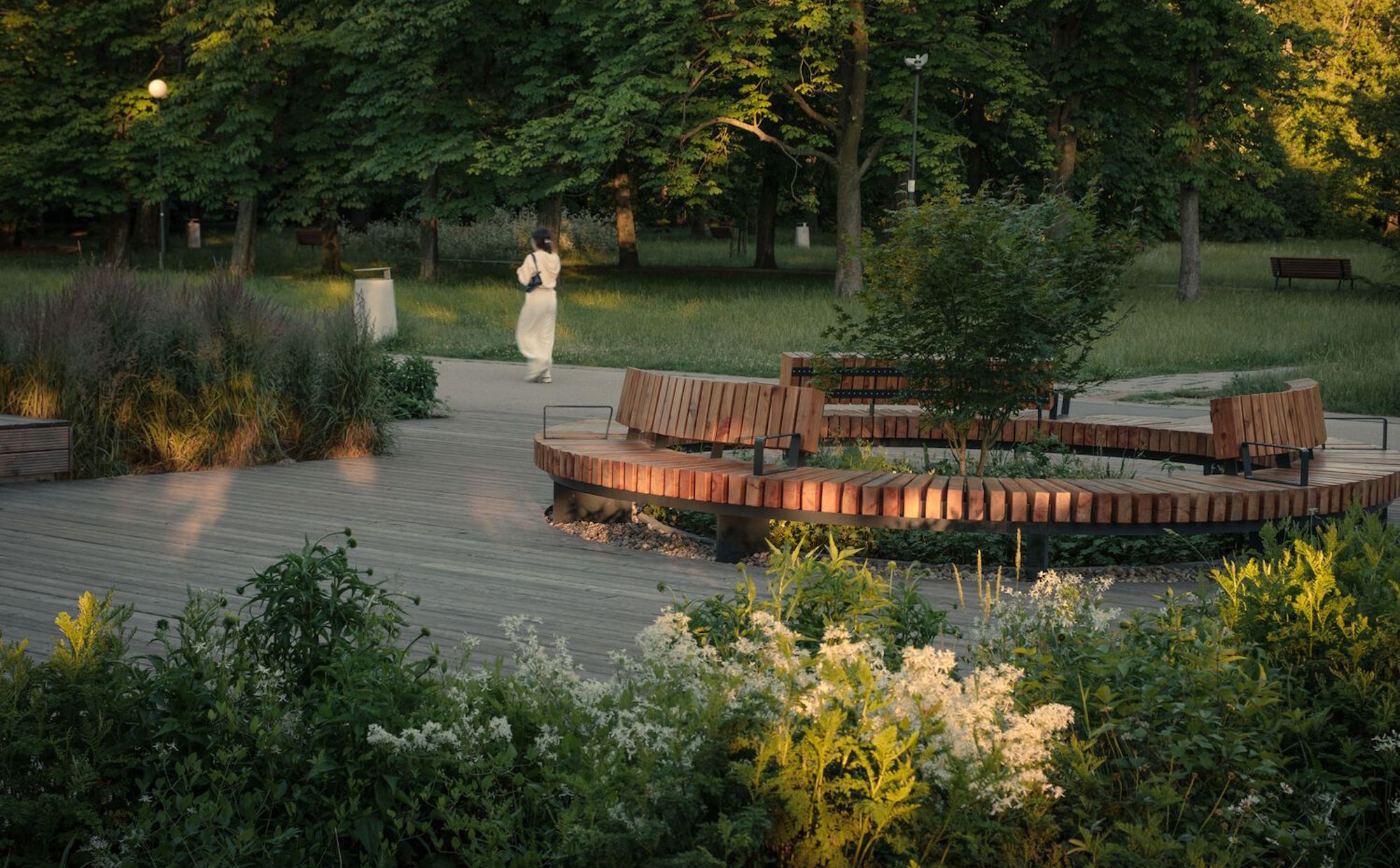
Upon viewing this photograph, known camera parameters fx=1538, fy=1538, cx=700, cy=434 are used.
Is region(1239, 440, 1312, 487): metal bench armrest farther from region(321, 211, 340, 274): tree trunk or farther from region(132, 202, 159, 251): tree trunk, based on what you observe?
region(132, 202, 159, 251): tree trunk

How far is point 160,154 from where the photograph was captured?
125 feet

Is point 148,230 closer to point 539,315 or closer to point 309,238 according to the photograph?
point 309,238

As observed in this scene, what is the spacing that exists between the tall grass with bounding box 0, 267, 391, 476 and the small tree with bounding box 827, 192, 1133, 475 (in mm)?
4334

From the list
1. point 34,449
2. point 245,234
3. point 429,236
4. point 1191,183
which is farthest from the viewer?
point 245,234

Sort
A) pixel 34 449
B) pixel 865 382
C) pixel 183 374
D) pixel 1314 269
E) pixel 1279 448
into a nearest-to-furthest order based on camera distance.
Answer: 1. pixel 1279 448
2. pixel 34 449
3. pixel 183 374
4. pixel 865 382
5. pixel 1314 269

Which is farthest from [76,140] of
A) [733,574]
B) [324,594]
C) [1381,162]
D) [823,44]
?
[324,594]

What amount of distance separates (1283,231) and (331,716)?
60807 mm

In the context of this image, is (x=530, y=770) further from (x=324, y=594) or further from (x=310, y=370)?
(x=310, y=370)

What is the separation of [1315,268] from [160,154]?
94.8 feet

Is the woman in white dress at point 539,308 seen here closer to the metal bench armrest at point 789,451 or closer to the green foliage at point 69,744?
the metal bench armrest at point 789,451

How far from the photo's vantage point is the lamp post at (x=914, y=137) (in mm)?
29953

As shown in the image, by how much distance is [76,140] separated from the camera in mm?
40938

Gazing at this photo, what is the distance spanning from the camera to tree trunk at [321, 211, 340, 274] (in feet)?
132

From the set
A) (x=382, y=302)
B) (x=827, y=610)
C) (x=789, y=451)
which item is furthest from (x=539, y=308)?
(x=827, y=610)
